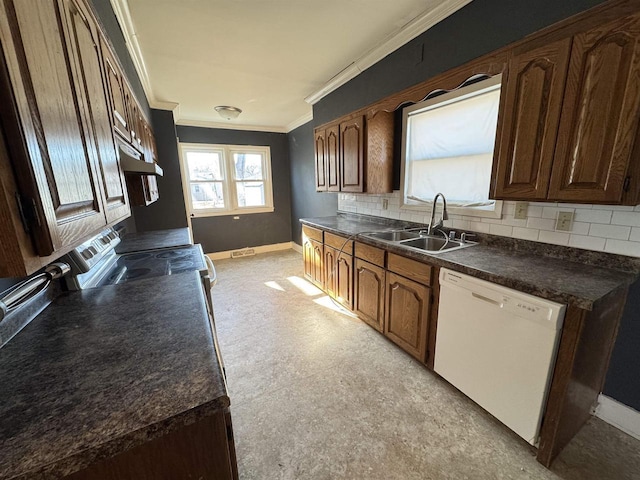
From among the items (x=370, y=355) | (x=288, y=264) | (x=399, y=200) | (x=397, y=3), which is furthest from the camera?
(x=288, y=264)

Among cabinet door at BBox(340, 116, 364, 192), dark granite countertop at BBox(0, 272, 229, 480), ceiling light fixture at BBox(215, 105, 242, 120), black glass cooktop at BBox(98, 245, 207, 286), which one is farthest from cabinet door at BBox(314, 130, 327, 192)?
dark granite countertop at BBox(0, 272, 229, 480)

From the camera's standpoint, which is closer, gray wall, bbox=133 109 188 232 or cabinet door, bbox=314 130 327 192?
cabinet door, bbox=314 130 327 192

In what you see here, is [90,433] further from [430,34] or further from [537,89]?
[430,34]

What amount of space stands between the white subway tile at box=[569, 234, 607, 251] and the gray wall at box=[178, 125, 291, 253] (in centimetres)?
477

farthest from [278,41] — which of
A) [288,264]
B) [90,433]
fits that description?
[288,264]

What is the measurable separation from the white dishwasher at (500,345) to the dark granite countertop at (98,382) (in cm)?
141

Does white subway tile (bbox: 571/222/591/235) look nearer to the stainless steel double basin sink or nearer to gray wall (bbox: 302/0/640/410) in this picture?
gray wall (bbox: 302/0/640/410)

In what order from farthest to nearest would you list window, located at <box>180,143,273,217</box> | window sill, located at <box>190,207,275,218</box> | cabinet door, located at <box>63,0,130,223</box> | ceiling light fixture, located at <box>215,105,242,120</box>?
window sill, located at <box>190,207,275,218</box> < window, located at <box>180,143,273,217</box> < ceiling light fixture, located at <box>215,105,242,120</box> < cabinet door, located at <box>63,0,130,223</box>

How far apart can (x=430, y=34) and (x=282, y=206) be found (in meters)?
4.10

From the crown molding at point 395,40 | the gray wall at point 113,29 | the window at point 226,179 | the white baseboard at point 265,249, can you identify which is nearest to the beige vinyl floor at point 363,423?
the gray wall at point 113,29

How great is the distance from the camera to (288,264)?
4707 mm

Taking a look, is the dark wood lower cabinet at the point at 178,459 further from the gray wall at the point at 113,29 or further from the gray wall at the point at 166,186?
the gray wall at the point at 166,186

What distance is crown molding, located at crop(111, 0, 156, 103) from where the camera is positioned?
1750mm

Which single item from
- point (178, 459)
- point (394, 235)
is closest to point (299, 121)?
point (394, 235)
